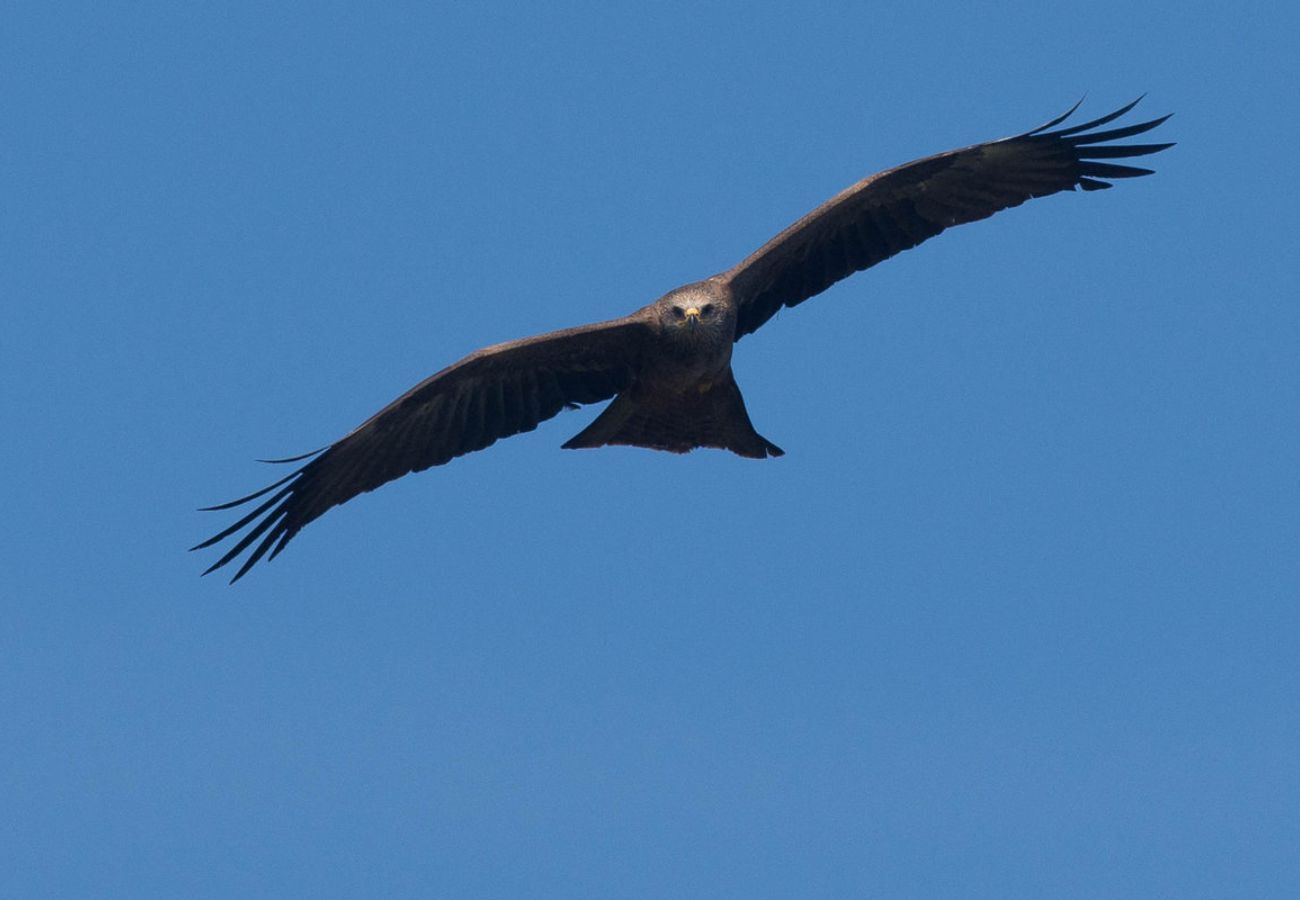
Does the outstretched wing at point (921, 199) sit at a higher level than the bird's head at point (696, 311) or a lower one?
higher

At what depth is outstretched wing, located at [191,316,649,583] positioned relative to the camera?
12.7m

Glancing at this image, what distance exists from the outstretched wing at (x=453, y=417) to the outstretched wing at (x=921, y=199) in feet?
3.50

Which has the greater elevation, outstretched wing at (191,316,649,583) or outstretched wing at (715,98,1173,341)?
outstretched wing at (715,98,1173,341)

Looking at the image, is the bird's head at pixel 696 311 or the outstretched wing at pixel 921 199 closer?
the bird's head at pixel 696 311

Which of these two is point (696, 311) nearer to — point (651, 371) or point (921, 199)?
point (651, 371)

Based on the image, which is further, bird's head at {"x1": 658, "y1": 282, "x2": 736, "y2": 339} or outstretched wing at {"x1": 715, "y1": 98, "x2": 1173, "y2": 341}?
outstretched wing at {"x1": 715, "y1": 98, "x2": 1173, "y2": 341}

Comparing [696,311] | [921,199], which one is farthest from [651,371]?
[921,199]

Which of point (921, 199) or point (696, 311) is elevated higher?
point (921, 199)

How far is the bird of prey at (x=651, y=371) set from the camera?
12680mm

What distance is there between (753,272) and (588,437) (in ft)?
5.10

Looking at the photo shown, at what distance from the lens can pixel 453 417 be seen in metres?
13.0

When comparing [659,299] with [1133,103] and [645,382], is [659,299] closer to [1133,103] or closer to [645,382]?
[645,382]

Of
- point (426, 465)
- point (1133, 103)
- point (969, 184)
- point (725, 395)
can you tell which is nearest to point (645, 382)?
point (725, 395)

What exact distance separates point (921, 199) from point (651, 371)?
2220mm
